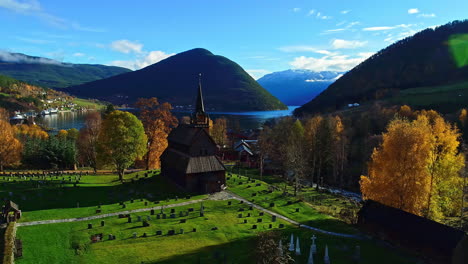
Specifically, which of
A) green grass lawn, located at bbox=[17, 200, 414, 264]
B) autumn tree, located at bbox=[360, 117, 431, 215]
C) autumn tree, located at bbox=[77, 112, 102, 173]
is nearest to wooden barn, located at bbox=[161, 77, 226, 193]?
green grass lawn, located at bbox=[17, 200, 414, 264]

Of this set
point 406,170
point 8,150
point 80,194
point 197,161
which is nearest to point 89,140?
point 8,150

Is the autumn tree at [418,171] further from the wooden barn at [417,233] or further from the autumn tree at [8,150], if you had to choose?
the autumn tree at [8,150]

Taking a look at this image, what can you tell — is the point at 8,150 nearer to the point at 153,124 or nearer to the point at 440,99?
the point at 153,124

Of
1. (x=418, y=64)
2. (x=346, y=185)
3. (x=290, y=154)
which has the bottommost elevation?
(x=346, y=185)

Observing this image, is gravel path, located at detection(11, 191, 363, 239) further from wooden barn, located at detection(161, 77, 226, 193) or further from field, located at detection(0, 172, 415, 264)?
wooden barn, located at detection(161, 77, 226, 193)

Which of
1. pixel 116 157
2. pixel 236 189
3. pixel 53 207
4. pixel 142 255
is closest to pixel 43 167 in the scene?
pixel 116 157

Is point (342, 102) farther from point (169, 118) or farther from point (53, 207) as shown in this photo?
point (53, 207)
